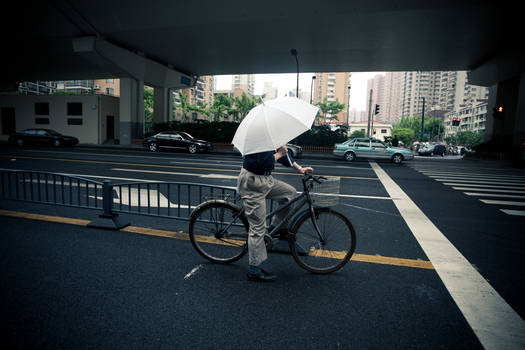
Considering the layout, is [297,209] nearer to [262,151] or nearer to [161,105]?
[262,151]

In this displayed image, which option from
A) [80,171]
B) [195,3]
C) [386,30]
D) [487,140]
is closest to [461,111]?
[487,140]

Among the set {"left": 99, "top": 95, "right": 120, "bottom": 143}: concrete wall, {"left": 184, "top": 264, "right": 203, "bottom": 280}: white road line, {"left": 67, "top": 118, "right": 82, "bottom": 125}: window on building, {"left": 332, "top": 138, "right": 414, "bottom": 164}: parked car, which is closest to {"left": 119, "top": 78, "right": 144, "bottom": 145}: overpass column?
{"left": 99, "top": 95, "right": 120, "bottom": 143}: concrete wall

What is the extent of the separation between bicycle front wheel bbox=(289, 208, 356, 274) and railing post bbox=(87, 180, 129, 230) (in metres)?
2.99

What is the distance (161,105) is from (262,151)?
31785mm

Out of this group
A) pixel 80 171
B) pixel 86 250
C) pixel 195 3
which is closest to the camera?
→ pixel 86 250

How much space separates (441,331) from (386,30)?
19.6 m

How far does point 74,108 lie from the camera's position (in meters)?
31.8

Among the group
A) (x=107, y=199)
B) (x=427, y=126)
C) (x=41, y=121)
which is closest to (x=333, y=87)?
(x=427, y=126)

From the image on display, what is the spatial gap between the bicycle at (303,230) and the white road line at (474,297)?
Result: 113 cm

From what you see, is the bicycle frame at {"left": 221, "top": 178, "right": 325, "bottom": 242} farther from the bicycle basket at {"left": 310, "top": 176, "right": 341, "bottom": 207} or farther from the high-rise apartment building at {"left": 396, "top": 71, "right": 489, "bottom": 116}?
the high-rise apartment building at {"left": 396, "top": 71, "right": 489, "bottom": 116}

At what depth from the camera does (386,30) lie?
18453mm

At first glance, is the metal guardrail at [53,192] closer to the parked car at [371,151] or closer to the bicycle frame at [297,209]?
the bicycle frame at [297,209]

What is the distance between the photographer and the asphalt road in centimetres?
243

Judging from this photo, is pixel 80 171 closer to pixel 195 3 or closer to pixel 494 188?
pixel 195 3
